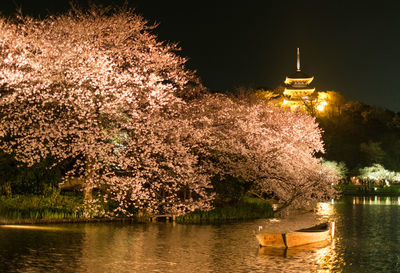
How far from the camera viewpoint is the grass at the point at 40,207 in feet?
91.5

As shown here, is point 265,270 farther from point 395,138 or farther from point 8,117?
point 395,138

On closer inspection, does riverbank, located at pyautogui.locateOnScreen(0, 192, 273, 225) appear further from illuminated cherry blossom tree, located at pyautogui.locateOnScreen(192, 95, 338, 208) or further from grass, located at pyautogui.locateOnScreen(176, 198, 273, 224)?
illuminated cherry blossom tree, located at pyautogui.locateOnScreen(192, 95, 338, 208)

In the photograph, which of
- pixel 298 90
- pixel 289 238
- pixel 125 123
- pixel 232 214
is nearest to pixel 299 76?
pixel 298 90

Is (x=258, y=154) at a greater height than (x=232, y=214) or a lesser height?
greater

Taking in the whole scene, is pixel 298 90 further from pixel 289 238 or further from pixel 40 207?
pixel 289 238

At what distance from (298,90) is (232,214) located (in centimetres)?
7497

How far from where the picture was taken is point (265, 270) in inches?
654

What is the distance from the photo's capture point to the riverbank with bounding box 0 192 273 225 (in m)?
27.9

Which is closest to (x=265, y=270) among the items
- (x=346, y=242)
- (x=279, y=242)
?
(x=279, y=242)

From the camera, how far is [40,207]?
1137 inches

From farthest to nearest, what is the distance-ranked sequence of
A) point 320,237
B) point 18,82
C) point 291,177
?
point 291,177
point 18,82
point 320,237

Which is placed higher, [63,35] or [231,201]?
[63,35]

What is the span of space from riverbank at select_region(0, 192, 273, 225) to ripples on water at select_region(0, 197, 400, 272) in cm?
165

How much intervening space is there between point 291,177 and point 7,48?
1994cm
